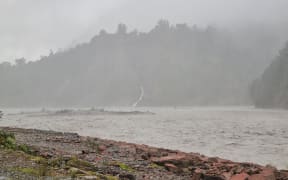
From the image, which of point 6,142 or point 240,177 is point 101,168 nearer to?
point 6,142

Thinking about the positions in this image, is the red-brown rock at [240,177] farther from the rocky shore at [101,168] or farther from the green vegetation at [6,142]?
the green vegetation at [6,142]

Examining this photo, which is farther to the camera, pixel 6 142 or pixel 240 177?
pixel 6 142

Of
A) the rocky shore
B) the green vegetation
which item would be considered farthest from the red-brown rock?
the green vegetation

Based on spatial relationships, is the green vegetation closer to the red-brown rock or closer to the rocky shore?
the rocky shore

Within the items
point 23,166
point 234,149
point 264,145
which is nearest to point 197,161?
point 23,166

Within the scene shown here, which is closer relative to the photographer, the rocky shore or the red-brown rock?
the rocky shore

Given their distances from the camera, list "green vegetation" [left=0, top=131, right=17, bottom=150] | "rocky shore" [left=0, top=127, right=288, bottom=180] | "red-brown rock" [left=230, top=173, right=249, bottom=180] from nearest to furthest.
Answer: "rocky shore" [left=0, top=127, right=288, bottom=180]
"red-brown rock" [left=230, top=173, right=249, bottom=180]
"green vegetation" [left=0, top=131, right=17, bottom=150]

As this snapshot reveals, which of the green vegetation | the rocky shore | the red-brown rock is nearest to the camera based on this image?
the rocky shore

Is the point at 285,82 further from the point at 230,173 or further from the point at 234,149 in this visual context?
the point at 230,173

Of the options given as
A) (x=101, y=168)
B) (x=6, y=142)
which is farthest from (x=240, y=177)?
(x=6, y=142)

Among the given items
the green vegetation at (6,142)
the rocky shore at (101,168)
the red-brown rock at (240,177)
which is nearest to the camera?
the rocky shore at (101,168)

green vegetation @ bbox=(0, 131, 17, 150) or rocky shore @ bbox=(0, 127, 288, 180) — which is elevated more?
green vegetation @ bbox=(0, 131, 17, 150)

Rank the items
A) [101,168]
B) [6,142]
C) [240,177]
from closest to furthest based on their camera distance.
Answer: [101,168]
[240,177]
[6,142]

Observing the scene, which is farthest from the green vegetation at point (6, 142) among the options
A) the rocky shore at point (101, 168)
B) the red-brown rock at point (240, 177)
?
the red-brown rock at point (240, 177)
